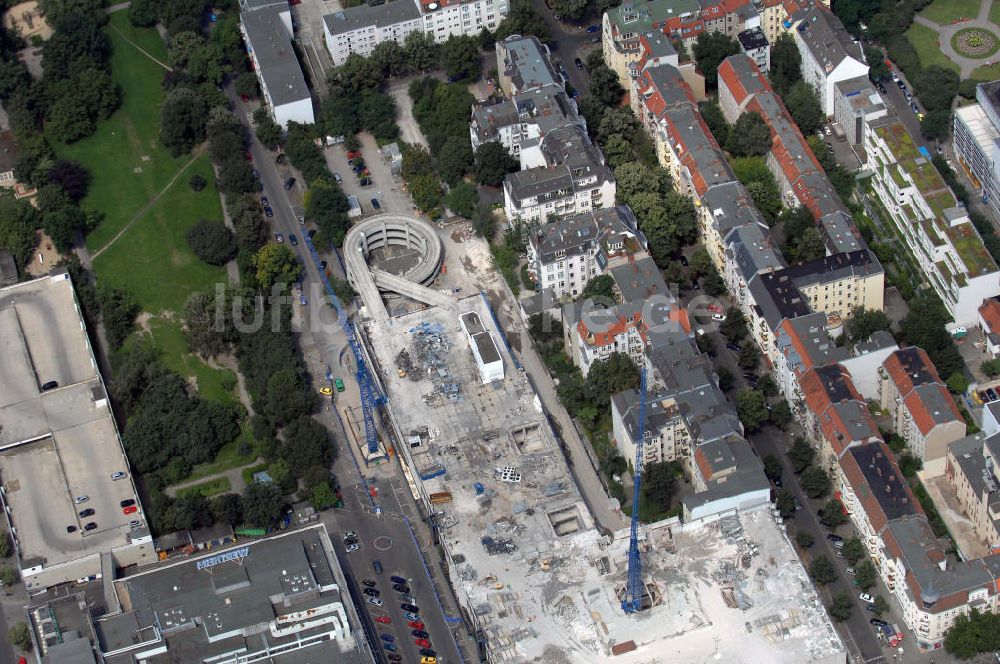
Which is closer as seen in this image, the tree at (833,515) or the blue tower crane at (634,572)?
the blue tower crane at (634,572)

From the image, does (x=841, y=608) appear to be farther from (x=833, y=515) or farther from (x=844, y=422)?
(x=844, y=422)

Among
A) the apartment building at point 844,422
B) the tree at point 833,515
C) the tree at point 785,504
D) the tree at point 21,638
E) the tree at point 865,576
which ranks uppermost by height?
the tree at point 21,638

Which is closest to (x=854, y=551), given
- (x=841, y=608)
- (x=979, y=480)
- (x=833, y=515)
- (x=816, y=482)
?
(x=833, y=515)

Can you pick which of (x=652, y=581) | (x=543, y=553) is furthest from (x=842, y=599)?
(x=543, y=553)

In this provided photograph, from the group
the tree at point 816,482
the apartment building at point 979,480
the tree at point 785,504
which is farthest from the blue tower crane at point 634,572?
the apartment building at point 979,480

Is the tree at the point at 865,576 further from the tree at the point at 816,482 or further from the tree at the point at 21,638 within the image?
the tree at the point at 21,638

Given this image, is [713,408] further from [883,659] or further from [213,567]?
[213,567]

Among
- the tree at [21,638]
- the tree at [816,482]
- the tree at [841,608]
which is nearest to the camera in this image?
the tree at [841,608]
